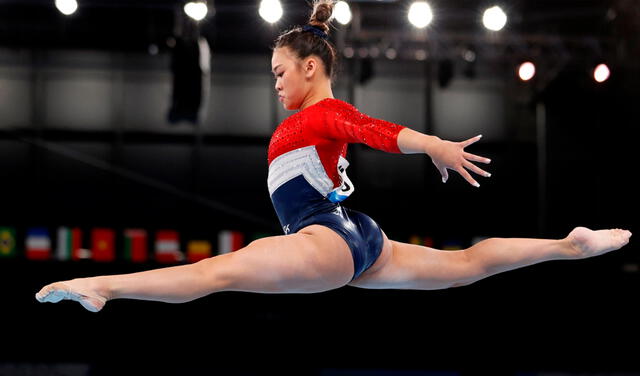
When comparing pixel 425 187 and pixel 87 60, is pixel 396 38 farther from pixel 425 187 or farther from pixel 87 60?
pixel 87 60

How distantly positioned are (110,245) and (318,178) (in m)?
5.23

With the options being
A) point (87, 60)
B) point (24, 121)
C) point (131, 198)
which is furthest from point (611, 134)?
point (24, 121)

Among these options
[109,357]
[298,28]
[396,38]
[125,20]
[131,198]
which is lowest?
[109,357]

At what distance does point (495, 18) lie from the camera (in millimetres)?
5832

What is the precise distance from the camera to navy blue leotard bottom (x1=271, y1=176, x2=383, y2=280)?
2.40 meters

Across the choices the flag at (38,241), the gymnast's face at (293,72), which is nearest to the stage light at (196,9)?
the flag at (38,241)

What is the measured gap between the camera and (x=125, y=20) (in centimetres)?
790

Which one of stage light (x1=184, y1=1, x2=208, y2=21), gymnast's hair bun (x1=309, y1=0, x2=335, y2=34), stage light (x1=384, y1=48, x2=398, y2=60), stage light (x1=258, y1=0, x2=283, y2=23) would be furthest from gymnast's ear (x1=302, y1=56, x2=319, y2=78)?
stage light (x1=384, y1=48, x2=398, y2=60)

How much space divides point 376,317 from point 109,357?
7.34ft

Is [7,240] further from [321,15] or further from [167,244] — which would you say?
[321,15]

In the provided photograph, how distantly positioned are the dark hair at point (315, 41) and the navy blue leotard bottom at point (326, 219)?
44 centimetres

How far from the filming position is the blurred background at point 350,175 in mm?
6266

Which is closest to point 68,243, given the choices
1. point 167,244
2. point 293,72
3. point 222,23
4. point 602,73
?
point 167,244

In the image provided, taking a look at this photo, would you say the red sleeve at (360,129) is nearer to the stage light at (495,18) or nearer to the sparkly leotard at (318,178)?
the sparkly leotard at (318,178)
